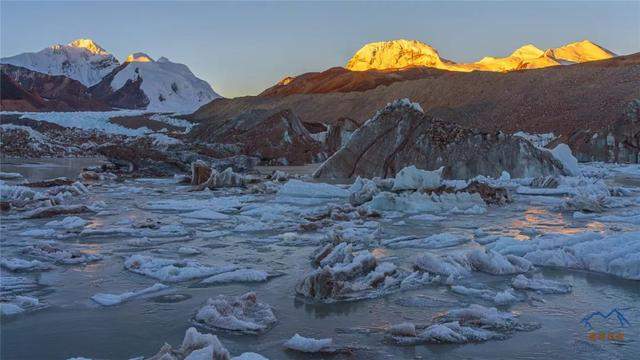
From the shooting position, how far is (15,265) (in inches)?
261

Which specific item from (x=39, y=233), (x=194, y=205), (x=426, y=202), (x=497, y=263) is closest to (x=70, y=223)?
(x=39, y=233)

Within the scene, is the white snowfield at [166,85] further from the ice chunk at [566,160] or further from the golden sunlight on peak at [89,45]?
the ice chunk at [566,160]

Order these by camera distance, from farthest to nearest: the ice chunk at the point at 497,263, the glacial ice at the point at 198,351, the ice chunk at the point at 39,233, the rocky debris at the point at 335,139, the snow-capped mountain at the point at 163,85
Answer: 1. the snow-capped mountain at the point at 163,85
2. the rocky debris at the point at 335,139
3. the ice chunk at the point at 39,233
4. the ice chunk at the point at 497,263
5. the glacial ice at the point at 198,351

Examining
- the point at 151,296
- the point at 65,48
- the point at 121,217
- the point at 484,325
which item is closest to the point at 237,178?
the point at 121,217

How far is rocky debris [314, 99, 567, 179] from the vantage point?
762 inches

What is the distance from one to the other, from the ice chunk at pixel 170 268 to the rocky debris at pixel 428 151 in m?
13.7

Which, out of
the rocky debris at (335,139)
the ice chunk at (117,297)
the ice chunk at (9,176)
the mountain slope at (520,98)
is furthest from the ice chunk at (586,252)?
the mountain slope at (520,98)

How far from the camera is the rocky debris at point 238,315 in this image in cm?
457

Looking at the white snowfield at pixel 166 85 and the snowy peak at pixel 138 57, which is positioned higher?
the snowy peak at pixel 138 57

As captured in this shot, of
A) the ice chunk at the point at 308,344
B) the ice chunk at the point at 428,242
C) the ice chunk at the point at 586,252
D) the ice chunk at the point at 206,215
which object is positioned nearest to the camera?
Result: the ice chunk at the point at 308,344

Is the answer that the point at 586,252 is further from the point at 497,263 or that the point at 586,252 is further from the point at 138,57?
the point at 138,57

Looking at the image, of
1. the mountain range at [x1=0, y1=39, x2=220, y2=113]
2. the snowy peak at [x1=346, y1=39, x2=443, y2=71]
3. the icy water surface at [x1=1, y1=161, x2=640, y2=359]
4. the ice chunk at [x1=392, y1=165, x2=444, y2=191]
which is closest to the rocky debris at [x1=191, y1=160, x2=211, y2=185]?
the ice chunk at [x1=392, y1=165, x2=444, y2=191]

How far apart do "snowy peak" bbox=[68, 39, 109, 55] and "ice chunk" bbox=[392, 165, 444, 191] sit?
17216cm

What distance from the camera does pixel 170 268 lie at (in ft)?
21.0
